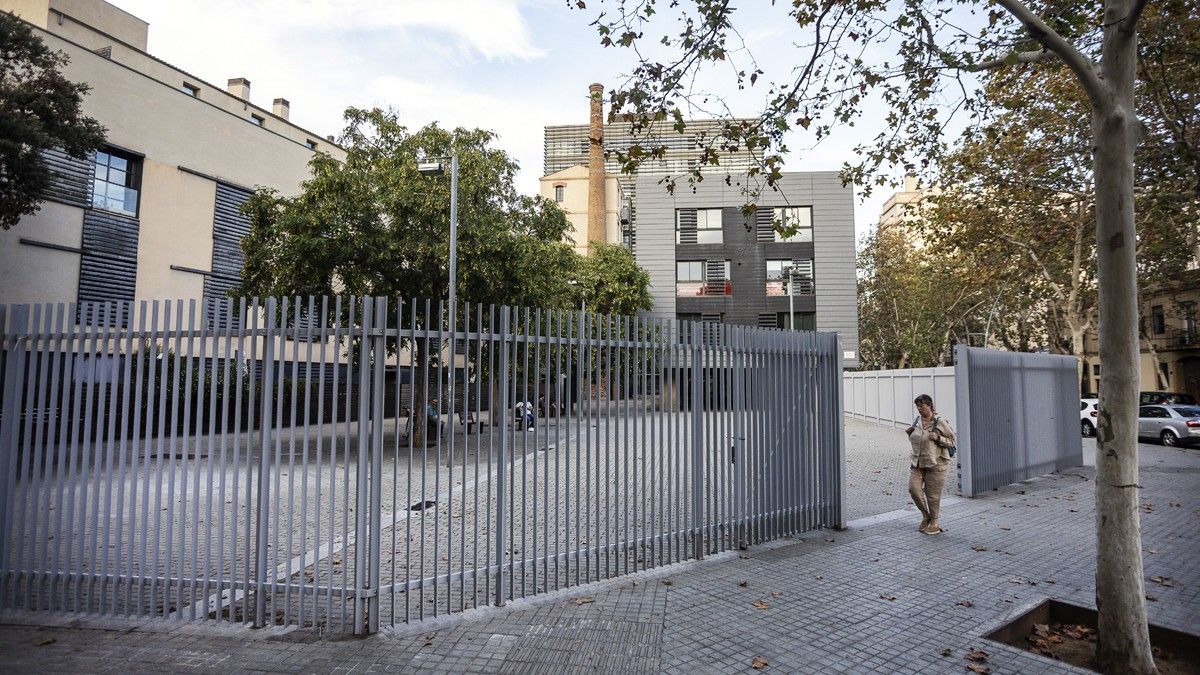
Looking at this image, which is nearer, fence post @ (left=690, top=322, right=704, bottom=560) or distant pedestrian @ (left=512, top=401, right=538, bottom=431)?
distant pedestrian @ (left=512, top=401, right=538, bottom=431)

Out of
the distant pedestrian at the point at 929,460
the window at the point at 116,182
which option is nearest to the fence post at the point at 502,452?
the distant pedestrian at the point at 929,460

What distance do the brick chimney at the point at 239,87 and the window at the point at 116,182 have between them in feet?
57.4

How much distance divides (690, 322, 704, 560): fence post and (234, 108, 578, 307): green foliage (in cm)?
839

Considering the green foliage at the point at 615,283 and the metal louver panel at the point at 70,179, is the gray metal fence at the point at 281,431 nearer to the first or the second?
the metal louver panel at the point at 70,179

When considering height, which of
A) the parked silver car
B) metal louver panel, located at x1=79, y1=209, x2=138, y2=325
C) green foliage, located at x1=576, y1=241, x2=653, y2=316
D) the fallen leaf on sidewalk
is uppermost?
green foliage, located at x1=576, y1=241, x2=653, y2=316

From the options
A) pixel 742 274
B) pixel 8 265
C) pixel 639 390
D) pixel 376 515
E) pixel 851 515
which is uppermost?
pixel 742 274

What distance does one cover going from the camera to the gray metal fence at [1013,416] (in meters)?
10.6

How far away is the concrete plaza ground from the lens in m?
4.31

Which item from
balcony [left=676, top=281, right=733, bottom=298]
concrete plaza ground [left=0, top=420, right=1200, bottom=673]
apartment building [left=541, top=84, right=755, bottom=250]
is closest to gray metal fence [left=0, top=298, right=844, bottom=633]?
concrete plaza ground [left=0, top=420, right=1200, bottom=673]

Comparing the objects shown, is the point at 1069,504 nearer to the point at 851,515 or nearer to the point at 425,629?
the point at 851,515

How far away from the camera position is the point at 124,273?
1992cm

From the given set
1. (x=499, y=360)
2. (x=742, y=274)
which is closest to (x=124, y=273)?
(x=499, y=360)

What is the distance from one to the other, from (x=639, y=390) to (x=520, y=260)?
32.3ft

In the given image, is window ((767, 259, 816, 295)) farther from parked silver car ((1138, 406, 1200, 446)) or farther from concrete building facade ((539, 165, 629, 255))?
parked silver car ((1138, 406, 1200, 446))
